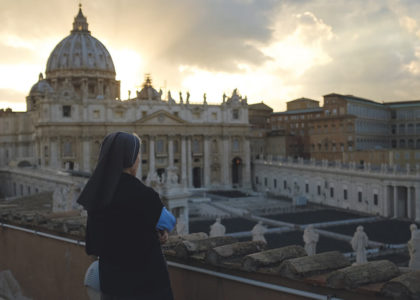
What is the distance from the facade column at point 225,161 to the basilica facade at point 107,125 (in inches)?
5.6

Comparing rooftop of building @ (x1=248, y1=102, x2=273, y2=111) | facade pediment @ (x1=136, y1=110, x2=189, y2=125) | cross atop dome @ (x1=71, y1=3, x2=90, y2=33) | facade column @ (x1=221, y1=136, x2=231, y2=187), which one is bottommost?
facade column @ (x1=221, y1=136, x2=231, y2=187)

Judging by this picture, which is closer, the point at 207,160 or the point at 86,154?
the point at 86,154

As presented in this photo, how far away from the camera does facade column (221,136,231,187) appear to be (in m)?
70.8

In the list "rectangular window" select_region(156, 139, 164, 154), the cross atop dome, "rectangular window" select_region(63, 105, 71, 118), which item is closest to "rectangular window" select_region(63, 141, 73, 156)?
"rectangular window" select_region(63, 105, 71, 118)

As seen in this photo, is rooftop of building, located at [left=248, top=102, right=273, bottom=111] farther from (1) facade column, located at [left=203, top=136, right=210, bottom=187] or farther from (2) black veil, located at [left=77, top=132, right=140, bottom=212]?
(2) black veil, located at [left=77, top=132, right=140, bottom=212]

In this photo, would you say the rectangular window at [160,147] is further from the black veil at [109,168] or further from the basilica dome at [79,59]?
the black veil at [109,168]

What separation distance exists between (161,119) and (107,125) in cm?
719

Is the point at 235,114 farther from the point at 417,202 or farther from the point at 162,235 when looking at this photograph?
the point at 162,235

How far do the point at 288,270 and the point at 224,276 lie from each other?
35.8 inches

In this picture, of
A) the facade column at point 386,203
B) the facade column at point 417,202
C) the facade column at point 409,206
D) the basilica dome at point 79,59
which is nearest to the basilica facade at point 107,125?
the basilica dome at point 79,59

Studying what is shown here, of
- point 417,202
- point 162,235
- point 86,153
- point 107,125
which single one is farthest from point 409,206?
point 162,235

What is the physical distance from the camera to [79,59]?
258 feet

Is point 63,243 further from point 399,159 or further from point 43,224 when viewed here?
point 399,159

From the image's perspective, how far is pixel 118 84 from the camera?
8444 cm
